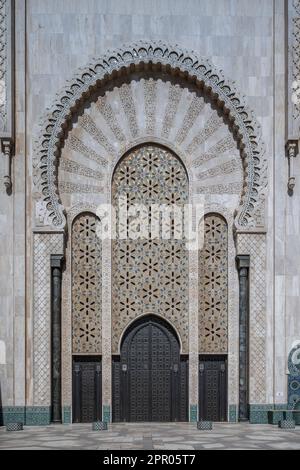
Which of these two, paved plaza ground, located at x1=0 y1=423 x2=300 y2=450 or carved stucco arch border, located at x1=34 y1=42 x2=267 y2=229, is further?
carved stucco arch border, located at x1=34 y1=42 x2=267 y2=229

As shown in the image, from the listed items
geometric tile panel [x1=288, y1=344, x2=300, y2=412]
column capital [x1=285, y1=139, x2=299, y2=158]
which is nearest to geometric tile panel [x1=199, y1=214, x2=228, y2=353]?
geometric tile panel [x1=288, y1=344, x2=300, y2=412]

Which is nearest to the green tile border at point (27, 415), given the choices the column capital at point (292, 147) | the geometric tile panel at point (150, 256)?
the geometric tile panel at point (150, 256)

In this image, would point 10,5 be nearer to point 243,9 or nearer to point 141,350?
point 243,9

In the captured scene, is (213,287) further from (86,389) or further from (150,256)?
(86,389)

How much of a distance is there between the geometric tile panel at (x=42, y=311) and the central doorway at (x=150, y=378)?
0.94 m

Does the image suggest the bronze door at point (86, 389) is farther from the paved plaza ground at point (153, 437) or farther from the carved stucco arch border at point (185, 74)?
the carved stucco arch border at point (185, 74)

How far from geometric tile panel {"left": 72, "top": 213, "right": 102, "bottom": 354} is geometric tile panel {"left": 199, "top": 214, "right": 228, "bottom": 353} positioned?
53.6 inches

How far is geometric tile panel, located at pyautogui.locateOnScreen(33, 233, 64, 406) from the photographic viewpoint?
10.6 meters

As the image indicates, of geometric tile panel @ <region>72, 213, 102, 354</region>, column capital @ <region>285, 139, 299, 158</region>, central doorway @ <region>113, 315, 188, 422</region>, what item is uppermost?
column capital @ <region>285, 139, 299, 158</region>

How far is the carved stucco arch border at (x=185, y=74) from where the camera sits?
1088cm

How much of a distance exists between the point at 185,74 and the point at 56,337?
383cm

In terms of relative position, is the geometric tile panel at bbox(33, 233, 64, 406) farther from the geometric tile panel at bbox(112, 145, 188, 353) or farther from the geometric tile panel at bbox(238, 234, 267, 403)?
the geometric tile panel at bbox(238, 234, 267, 403)

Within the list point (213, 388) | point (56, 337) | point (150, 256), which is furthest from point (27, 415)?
point (150, 256)

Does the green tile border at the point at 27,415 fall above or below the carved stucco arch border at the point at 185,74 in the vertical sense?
below
